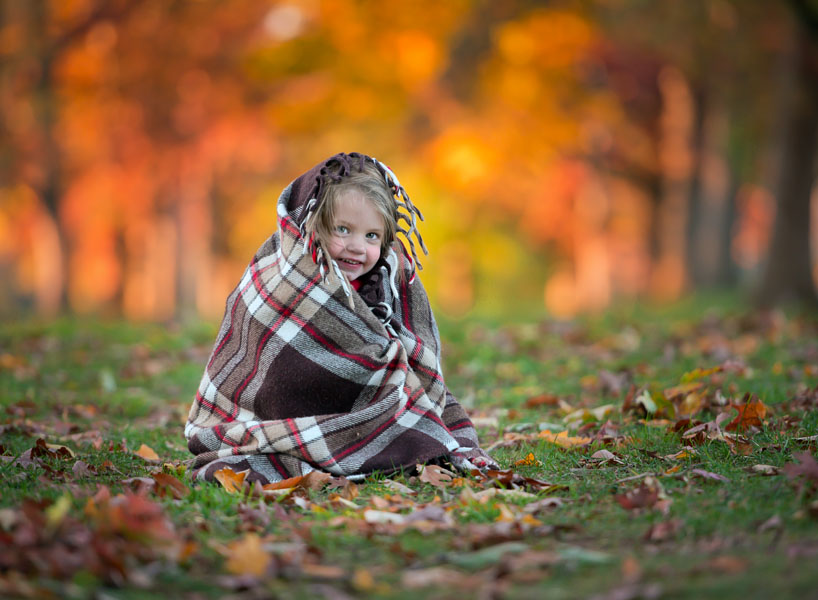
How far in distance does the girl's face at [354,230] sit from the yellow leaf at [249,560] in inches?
61.1

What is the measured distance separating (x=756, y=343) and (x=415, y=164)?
19393 mm

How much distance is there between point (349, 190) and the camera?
12.7 feet

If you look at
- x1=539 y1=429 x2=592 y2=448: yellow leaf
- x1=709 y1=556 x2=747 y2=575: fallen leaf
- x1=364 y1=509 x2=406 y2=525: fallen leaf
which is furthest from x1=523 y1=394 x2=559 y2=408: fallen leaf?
x1=709 y1=556 x2=747 y2=575: fallen leaf

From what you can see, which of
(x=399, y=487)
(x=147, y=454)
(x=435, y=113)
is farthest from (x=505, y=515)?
(x=435, y=113)

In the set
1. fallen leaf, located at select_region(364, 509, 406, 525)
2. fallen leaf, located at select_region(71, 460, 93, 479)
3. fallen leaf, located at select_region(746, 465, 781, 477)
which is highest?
fallen leaf, located at select_region(746, 465, 781, 477)

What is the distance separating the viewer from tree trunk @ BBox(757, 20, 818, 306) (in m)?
11.4

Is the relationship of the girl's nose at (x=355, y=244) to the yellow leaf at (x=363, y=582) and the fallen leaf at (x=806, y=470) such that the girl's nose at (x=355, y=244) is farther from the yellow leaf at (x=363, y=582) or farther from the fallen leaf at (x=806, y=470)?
the fallen leaf at (x=806, y=470)

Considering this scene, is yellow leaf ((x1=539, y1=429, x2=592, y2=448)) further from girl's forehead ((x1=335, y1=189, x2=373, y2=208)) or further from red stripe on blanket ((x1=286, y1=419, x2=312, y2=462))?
girl's forehead ((x1=335, y1=189, x2=373, y2=208))

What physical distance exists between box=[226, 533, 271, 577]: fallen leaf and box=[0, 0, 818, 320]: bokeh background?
32.8 ft

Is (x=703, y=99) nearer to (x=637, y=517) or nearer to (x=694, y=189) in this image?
(x=694, y=189)

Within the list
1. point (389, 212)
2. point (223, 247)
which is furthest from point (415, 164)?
point (389, 212)

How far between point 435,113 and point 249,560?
21.4 metres

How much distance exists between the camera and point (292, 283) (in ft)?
12.9

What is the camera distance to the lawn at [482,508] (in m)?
2.48
